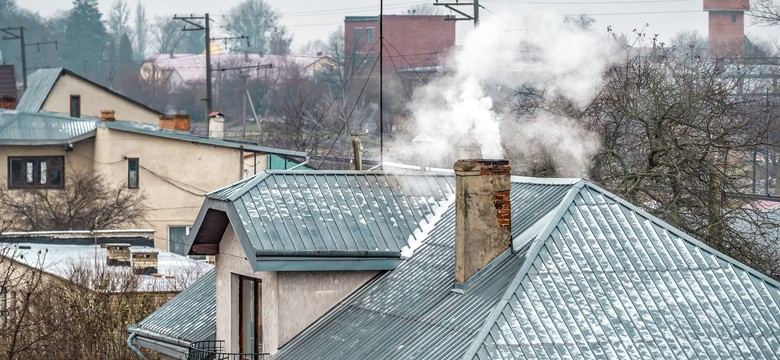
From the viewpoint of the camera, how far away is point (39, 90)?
6606 centimetres

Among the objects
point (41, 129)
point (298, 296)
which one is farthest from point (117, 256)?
point (41, 129)

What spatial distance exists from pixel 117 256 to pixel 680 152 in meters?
13.7

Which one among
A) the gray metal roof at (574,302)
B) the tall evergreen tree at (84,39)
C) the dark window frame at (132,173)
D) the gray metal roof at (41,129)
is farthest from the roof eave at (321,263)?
the tall evergreen tree at (84,39)

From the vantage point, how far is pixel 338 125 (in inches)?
3184

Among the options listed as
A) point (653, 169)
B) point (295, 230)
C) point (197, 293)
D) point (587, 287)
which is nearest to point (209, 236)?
point (295, 230)

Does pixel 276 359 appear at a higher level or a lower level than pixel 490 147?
lower

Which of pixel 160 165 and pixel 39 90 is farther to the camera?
pixel 39 90

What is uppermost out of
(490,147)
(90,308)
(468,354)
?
(490,147)

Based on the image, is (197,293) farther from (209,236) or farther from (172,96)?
(172,96)

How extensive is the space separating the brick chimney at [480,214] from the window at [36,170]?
133 ft

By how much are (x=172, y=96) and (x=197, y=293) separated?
120709mm

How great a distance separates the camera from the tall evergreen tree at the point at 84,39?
17925 centimetres

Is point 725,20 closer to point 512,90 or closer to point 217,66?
point 217,66

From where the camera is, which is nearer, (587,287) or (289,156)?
(587,287)
